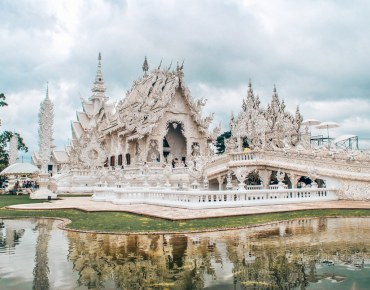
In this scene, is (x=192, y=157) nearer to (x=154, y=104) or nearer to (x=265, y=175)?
(x=154, y=104)

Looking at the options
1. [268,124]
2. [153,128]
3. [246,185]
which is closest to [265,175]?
[246,185]

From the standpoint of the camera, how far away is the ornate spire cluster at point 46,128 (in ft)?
78.8

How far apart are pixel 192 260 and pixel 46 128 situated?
21.6 m

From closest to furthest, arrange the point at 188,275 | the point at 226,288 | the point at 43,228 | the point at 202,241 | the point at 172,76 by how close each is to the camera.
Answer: the point at 226,288 → the point at 188,275 → the point at 202,241 → the point at 43,228 → the point at 172,76

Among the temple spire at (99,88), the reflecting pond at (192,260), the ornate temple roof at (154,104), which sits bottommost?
the reflecting pond at (192,260)

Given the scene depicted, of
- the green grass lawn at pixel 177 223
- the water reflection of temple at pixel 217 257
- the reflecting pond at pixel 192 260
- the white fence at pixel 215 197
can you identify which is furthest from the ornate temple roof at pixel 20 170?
the water reflection of temple at pixel 217 257

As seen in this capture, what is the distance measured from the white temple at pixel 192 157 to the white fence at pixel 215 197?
42 millimetres

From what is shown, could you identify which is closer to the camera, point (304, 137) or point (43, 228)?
point (43, 228)

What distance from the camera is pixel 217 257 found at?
5.89 meters

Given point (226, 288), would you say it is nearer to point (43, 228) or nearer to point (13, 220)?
point (43, 228)

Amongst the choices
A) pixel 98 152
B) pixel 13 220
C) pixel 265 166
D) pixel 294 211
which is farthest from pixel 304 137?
pixel 13 220

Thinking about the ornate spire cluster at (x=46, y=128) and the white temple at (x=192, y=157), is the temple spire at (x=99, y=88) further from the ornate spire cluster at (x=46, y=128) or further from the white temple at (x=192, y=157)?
the ornate spire cluster at (x=46, y=128)

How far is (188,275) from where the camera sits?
488 centimetres

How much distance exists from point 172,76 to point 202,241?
99.3 feet
